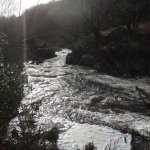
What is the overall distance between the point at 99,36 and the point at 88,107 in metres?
19.4

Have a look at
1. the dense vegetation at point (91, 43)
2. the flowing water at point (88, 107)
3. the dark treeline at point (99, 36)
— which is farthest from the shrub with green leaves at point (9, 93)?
the dark treeline at point (99, 36)

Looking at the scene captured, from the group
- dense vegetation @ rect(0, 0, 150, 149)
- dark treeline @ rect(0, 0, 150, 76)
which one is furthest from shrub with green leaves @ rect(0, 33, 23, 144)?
dark treeline @ rect(0, 0, 150, 76)

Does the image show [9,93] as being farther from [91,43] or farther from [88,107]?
[91,43]

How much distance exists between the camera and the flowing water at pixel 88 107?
34.3 ft

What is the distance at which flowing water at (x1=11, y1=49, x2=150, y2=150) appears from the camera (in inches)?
411

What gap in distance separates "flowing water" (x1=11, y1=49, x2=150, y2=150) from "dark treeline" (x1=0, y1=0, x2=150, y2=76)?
9.36 ft

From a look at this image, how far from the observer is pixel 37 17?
51.1 m

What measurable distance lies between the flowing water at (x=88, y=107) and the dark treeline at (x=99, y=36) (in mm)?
2854

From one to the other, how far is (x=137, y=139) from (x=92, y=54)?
18.0 metres

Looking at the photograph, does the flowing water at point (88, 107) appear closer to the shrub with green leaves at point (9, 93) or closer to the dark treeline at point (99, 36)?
the shrub with green leaves at point (9, 93)

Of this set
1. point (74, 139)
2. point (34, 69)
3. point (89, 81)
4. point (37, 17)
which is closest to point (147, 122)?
point (74, 139)

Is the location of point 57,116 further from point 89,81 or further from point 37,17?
point 37,17

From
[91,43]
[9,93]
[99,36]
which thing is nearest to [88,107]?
[9,93]

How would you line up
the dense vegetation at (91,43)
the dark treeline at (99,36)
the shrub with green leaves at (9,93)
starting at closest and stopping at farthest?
the shrub with green leaves at (9,93) < the dense vegetation at (91,43) < the dark treeline at (99,36)
